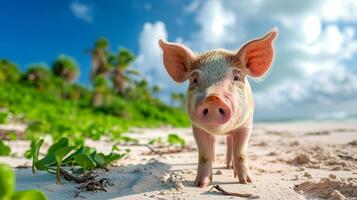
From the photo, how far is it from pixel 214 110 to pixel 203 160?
2.48 feet

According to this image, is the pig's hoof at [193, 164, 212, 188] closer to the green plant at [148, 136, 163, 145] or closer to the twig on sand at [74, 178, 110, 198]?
the twig on sand at [74, 178, 110, 198]

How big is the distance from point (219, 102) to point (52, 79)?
1559 inches

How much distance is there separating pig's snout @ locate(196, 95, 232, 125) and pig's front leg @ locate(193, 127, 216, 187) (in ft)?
1.93

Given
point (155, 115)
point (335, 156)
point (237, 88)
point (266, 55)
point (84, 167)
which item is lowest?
point (84, 167)

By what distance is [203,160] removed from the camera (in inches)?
135

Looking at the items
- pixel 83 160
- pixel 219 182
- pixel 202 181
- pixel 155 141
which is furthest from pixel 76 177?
pixel 155 141

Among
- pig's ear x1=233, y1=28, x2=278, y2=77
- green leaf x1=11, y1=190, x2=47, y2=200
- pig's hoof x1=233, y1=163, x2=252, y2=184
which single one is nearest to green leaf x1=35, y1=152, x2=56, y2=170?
green leaf x1=11, y1=190, x2=47, y2=200

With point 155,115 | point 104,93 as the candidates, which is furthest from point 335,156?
point 104,93

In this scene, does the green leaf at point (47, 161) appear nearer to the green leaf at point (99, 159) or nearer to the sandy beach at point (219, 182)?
the sandy beach at point (219, 182)

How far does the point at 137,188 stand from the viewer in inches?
117

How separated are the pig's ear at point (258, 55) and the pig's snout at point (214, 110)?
3.09 ft

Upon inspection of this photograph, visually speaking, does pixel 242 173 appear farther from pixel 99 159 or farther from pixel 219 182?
pixel 99 159

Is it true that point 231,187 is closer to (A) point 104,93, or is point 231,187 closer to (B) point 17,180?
(B) point 17,180

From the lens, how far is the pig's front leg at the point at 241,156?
11.0 ft
